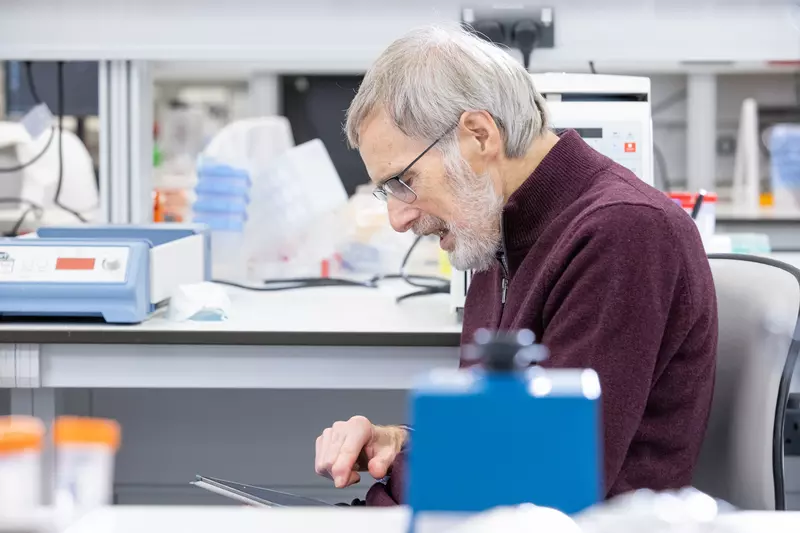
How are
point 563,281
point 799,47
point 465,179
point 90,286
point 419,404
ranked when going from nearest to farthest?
1. point 419,404
2. point 563,281
3. point 465,179
4. point 90,286
5. point 799,47

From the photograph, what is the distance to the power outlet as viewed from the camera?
2088 mm

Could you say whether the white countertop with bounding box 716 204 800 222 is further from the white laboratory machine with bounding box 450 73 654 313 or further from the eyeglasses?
the eyeglasses

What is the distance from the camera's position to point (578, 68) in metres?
2.20

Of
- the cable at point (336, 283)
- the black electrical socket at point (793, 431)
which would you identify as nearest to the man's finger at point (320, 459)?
the cable at point (336, 283)

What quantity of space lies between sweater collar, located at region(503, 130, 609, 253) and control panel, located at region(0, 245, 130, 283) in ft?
2.31

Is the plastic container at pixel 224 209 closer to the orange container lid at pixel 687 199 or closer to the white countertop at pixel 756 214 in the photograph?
the orange container lid at pixel 687 199

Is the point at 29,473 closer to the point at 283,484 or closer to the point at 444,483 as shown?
the point at 444,483

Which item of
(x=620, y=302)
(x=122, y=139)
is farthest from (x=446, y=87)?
(x=122, y=139)

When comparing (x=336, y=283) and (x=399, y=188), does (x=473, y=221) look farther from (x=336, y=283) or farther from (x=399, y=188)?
(x=336, y=283)

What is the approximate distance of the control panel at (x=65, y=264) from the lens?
1599 mm

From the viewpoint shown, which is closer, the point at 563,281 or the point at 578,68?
the point at 563,281

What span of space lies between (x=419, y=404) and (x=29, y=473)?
309 millimetres

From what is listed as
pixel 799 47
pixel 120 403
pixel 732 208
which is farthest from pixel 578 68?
pixel 732 208

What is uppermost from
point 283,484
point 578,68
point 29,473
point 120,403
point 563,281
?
point 578,68
